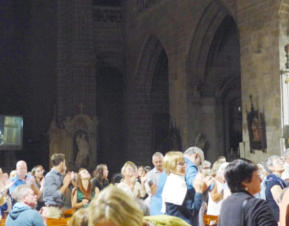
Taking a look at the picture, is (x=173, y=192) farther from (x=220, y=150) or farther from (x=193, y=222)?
(x=220, y=150)

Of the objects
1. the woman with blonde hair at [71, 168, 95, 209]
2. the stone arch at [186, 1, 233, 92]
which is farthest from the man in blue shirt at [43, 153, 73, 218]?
the stone arch at [186, 1, 233, 92]

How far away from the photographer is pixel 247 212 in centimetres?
319

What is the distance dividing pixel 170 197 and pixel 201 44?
14.3 metres

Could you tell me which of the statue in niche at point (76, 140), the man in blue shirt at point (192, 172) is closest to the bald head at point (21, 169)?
the man in blue shirt at point (192, 172)

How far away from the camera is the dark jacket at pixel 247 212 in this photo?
3115 millimetres

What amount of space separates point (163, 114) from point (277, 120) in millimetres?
9283

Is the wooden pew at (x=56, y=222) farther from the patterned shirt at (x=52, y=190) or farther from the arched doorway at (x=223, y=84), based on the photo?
the arched doorway at (x=223, y=84)

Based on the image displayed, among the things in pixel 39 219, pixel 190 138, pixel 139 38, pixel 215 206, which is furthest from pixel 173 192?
pixel 139 38

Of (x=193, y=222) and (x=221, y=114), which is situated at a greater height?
(x=221, y=114)

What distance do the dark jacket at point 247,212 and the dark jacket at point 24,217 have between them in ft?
5.79

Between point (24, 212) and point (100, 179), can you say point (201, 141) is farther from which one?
point (24, 212)

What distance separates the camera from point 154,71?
22.5 meters

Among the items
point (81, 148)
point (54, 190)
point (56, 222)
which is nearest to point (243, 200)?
point (56, 222)

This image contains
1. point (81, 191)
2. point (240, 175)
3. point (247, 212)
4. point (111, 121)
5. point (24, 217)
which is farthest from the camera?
point (111, 121)
